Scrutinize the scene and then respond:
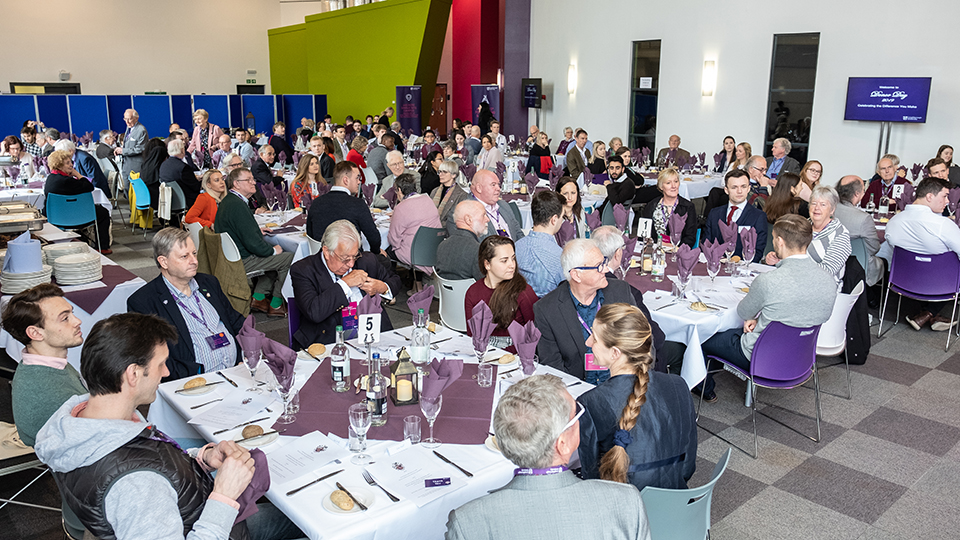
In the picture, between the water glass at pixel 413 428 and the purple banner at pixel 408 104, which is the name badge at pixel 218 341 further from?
the purple banner at pixel 408 104

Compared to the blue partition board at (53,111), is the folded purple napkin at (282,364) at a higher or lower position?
lower

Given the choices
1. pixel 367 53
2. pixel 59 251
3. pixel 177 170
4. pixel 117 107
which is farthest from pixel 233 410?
pixel 367 53

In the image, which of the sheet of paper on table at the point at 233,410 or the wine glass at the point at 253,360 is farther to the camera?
the wine glass at the point at 253,360

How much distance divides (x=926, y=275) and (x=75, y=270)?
20.3 feet

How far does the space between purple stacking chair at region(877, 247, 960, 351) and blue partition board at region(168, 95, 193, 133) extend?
17.7 metres

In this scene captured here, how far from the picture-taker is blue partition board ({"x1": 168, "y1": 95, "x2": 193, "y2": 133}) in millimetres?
18688

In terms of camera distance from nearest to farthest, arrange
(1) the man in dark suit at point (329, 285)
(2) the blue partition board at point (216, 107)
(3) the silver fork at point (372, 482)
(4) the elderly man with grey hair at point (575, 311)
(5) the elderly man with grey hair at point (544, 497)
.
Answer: (5) the elderly man with grey hair at point (544, 497) < (3) the silver fork at point (372, 482) < (4) the elderly man with grey hair at point (575, 311) < (1) the man in dark suit at point (329, 285) < (2) the blue partition board at point (216, 107)

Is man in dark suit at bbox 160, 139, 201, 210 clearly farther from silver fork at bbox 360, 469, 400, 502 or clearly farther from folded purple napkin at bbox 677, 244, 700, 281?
silver fork at bbox 360, 469, 400, 502

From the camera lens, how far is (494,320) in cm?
379

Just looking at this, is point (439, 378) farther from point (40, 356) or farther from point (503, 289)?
point (40, 356)

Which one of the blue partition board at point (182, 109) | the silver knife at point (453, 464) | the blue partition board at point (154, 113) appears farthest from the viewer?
the blue partition board at point (182, 109)

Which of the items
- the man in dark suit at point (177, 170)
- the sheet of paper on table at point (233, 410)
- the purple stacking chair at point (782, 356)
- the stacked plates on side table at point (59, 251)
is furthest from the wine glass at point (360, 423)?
the man in dark suit at point (177, 170)

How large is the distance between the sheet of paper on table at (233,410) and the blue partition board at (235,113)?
1865 cm

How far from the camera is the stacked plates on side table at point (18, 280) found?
4.34 metres
